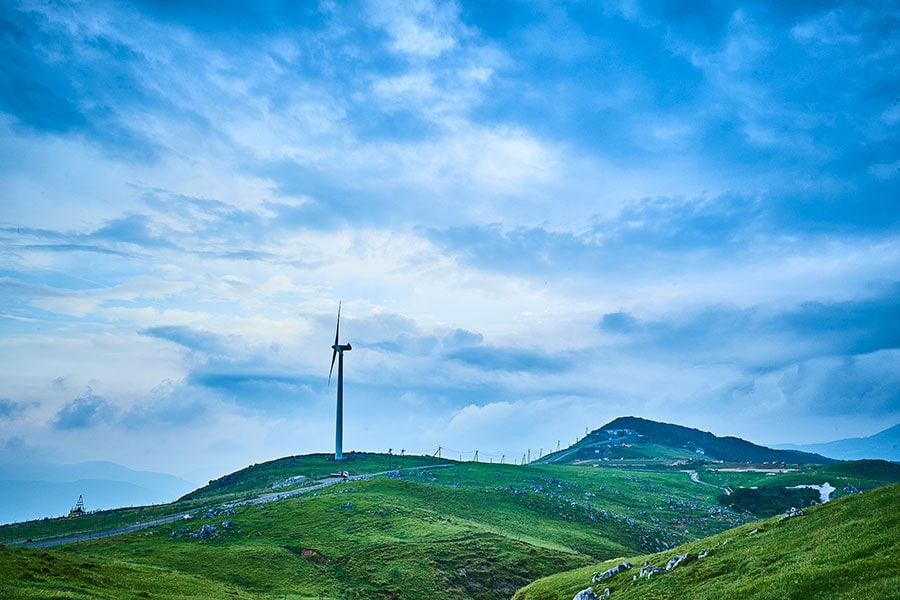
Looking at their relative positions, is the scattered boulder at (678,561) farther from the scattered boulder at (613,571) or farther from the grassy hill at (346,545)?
the grassy hill at (346,545)

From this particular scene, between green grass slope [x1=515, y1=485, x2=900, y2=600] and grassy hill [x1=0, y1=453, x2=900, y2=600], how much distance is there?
3573 centimetres

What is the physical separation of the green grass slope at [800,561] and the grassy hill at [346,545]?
117ft

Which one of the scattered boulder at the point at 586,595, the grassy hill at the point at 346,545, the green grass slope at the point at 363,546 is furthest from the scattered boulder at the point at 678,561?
the green grass slope at the point at 363,546

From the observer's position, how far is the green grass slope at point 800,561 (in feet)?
126

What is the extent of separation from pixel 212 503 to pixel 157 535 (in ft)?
192

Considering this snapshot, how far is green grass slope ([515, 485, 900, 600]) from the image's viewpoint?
38.3 metres

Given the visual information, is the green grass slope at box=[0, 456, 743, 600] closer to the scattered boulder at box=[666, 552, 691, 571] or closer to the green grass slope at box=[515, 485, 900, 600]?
the green grass slope at box=[515, 485, 900, 600]

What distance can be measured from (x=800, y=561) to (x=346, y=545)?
83.3 metres

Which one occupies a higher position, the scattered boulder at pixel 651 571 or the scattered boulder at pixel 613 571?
the scattered boulder at pixel 651 571

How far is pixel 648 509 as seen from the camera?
183m

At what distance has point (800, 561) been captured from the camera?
45.1 metres

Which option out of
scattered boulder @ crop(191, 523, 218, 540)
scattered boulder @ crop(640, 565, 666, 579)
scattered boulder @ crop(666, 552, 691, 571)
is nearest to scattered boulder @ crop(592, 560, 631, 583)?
scattered boulder @ crop(640, 565, 666, 579)

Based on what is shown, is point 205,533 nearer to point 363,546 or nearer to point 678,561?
point 363,546

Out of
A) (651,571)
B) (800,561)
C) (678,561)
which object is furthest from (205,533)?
(800,561)
